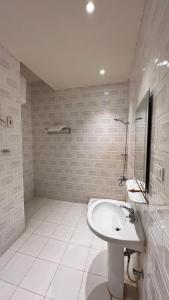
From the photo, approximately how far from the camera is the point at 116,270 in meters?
1.12

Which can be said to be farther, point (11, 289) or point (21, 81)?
point (21, 81)

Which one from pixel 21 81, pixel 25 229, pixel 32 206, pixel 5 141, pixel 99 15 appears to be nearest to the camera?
pixel 99 15

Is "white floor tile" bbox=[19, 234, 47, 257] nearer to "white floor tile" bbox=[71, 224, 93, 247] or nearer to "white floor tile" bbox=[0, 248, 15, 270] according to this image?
"white floor tile" bbox=[0, 248, 15, 270]

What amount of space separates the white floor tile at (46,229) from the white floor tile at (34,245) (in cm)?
8

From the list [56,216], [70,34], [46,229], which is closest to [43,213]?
[56,216]

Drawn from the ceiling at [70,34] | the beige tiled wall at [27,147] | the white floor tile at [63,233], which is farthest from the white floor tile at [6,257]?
the ceiling at [70,34]

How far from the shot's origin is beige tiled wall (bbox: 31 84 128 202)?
8.05ft

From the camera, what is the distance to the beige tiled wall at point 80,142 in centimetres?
245

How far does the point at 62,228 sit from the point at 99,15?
249 cm

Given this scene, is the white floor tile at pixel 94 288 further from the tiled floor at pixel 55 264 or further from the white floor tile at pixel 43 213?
the white floor tile at pixel 43 213

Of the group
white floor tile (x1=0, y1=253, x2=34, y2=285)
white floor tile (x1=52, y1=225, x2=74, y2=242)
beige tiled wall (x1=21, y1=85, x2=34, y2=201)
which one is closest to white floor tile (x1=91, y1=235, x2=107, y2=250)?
white floor tile (x1=52, y1=225, x2=74, y2=242)

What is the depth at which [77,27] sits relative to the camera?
1231mm

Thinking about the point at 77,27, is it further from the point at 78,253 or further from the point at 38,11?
the point at 78,253

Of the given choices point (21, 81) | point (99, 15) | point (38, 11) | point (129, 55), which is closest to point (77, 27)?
→ point (99, 15)
